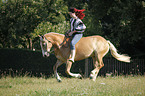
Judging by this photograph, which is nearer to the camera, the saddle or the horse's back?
the saddle

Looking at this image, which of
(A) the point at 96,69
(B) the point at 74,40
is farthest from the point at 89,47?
(A) the point at 96,69

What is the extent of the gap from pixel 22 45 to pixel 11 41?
377 centimetres

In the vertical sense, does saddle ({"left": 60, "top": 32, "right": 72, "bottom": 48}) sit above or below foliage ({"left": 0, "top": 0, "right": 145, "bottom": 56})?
above

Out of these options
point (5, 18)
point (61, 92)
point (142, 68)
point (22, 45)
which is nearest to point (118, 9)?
point (142, 68)

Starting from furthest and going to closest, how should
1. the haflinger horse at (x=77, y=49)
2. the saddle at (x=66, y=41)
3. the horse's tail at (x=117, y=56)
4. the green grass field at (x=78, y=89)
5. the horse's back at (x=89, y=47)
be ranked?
the horse's tail at (x=117, y=56) < the horse's back at (x=89, y=47) < the saddle at (x=66, y=41) < the haflinger horse at (x=77, y=49) < the green grass field at (x=78, y=89)

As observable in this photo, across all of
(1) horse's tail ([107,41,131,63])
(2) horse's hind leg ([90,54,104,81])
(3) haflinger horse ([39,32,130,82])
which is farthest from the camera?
(1) horse's tail ([107,41,131,63])

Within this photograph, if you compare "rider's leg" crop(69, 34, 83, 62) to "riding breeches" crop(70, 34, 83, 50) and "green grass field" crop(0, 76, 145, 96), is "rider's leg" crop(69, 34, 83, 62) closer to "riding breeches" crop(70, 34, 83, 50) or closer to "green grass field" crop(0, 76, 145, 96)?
"riding breeches" crop(70, 34, 83, 50)

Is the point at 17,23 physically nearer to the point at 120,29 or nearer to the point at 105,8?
the point at 105,8

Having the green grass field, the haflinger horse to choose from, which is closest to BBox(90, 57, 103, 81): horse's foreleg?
the haflinger horse

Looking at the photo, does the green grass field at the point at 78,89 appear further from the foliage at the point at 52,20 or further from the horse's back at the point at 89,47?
the foliage at the point at 52,20

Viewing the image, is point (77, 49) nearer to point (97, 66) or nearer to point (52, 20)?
point (97, 66)

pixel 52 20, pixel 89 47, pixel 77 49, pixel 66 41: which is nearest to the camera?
pixel 66 41

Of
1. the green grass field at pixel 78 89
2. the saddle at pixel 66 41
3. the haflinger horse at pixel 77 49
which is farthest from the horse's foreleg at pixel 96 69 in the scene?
the saddle at pixel 66 41

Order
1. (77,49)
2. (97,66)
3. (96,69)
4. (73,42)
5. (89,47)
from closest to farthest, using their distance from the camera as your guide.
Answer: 1. (73,42)
2. (77,49)
3. (89,47)
4. (96,69)
5. (97,66)
